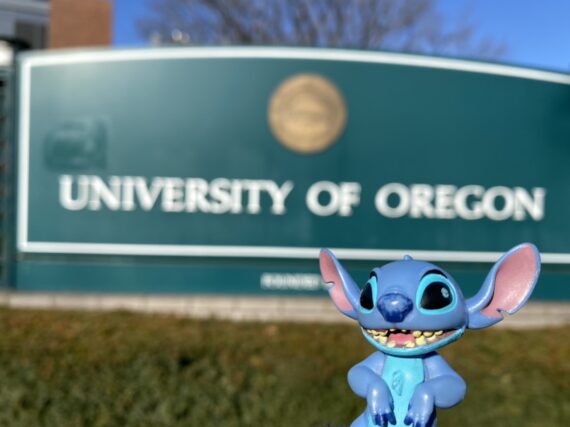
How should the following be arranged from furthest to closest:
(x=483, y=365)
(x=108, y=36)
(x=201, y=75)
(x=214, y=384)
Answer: (x=108, y=36) → (x=201, y=75) → (x=483, y=365) → (x=214, y=384)


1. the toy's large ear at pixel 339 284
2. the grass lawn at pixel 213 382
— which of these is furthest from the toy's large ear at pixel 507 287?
the grass lawn at pixel 213 382

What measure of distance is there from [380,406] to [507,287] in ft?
2.07

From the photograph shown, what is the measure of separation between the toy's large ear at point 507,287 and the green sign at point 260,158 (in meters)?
4.33

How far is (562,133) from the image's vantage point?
6.91 meters

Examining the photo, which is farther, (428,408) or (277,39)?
(277,39)

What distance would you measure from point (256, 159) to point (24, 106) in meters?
2.44

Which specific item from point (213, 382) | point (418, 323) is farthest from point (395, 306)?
point (213, 382)

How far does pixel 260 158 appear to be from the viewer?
6.70 metres

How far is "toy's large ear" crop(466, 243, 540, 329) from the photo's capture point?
2307 mm

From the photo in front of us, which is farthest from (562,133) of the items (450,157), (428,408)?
(428,408)

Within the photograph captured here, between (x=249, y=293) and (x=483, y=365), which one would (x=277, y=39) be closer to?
(x=249, y=293)

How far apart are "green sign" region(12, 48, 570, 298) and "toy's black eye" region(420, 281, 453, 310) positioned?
4.47m

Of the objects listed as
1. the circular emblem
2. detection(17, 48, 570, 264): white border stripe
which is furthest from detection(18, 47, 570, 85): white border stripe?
the circular emblem

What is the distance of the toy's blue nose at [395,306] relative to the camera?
2.15m
